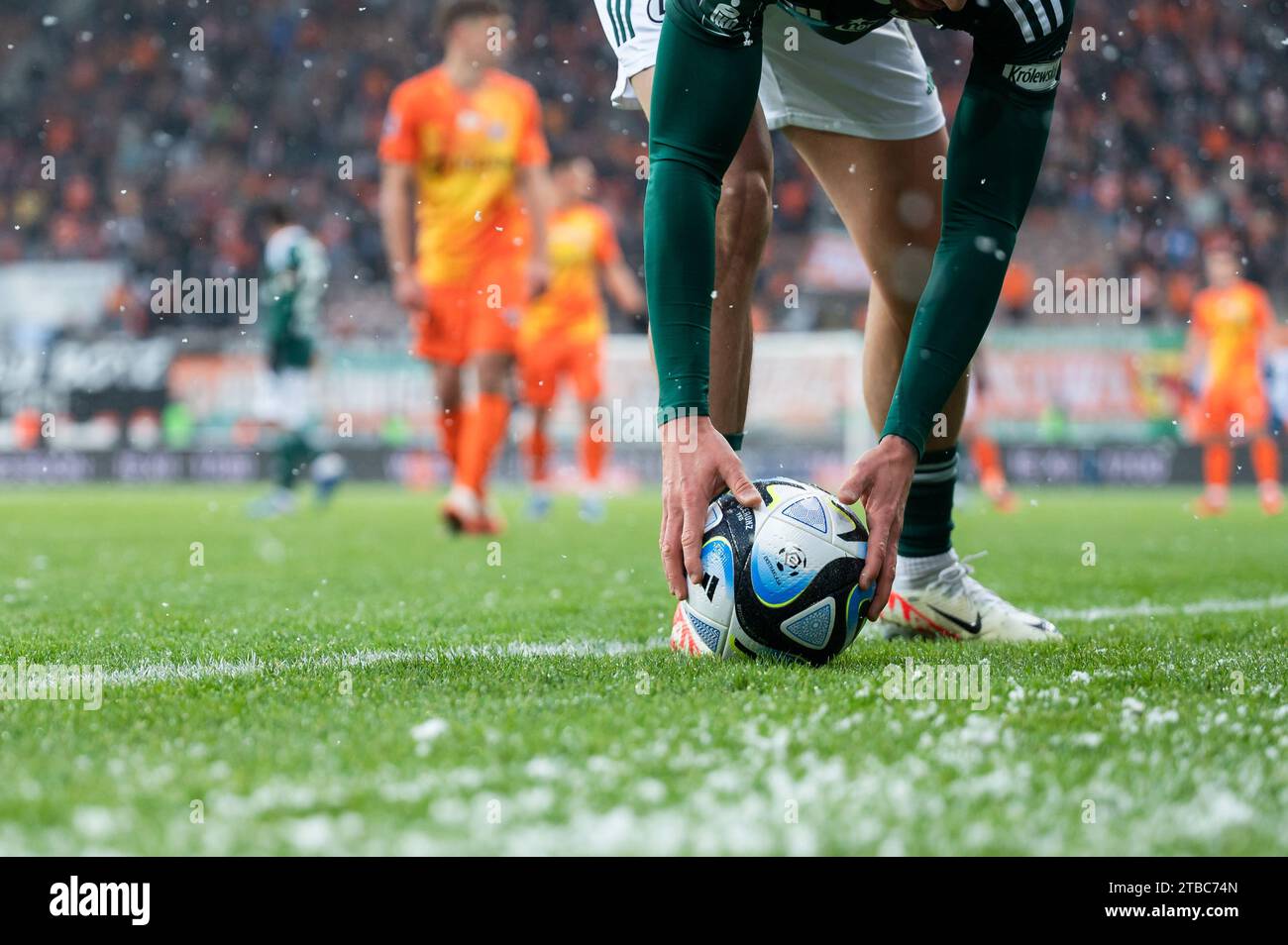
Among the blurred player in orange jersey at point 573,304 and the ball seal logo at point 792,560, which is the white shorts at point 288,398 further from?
the ball seal logo at point 792,560

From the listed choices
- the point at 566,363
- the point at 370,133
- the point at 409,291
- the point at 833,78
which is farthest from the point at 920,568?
the point at 370,133

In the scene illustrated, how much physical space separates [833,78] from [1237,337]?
9.46m

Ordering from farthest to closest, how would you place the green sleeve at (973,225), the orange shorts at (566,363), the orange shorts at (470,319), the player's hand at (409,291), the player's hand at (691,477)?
the orange shorts at (566,363)
the orange shorts at (470,319)
the player's hand at (409,291)
the green sleeve at (973,225)
the player's hand at (691,477)

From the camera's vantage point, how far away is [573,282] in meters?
9.88

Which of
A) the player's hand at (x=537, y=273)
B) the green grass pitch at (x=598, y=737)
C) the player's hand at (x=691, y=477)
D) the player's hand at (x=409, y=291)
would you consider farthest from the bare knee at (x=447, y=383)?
the player's hand at (x=691, y=477)

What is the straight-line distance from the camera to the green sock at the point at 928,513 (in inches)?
121

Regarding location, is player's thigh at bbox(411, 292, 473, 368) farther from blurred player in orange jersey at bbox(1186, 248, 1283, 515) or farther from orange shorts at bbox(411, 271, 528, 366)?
blurred player in orange jersey at bbox(1186, 248, 1283, 515)

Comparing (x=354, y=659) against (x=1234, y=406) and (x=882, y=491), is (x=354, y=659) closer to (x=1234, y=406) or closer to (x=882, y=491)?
(x=882, y=491)

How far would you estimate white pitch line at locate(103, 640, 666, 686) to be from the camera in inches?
93.9

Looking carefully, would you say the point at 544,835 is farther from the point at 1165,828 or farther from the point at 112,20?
the point at 112,20

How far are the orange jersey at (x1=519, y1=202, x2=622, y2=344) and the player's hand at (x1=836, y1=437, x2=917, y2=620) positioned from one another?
24.9 feet

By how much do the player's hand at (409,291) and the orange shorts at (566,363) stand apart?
267 centimetres

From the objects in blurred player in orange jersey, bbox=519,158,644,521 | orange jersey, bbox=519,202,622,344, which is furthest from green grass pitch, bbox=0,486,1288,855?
orange jersey, bbox=519,202,622,344
